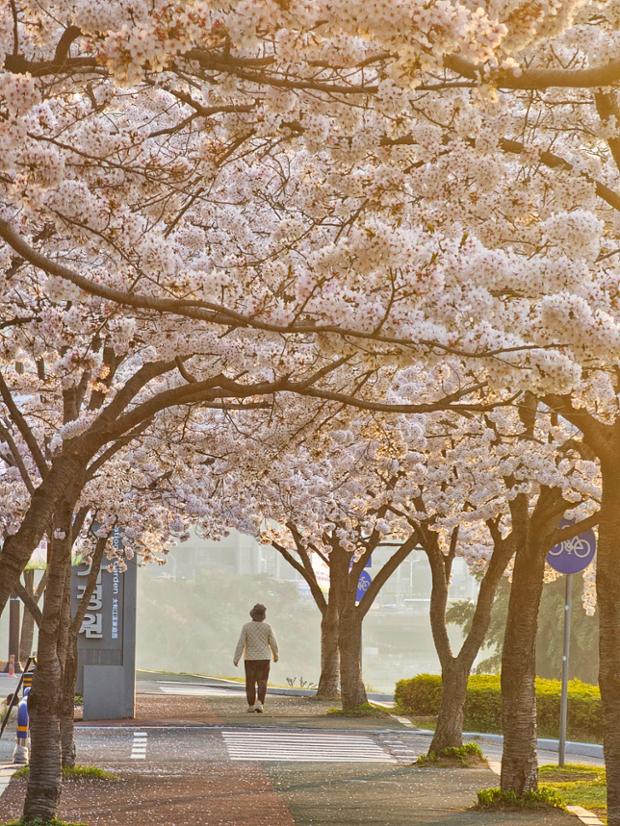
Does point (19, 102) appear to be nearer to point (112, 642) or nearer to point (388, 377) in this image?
point (388, 377)

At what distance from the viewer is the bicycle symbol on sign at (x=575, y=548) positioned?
15.8 meters

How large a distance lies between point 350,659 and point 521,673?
1219cm

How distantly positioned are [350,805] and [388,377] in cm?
375

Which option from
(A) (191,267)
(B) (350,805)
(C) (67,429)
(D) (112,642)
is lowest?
(B) (350,805)

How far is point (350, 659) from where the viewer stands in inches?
981

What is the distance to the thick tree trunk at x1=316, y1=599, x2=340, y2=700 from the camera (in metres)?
28.5

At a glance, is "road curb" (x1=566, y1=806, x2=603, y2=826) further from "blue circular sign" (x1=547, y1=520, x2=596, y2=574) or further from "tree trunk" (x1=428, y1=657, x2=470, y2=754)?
"tree trunk" (x1=428, y1=657, x2=470, y2=754)

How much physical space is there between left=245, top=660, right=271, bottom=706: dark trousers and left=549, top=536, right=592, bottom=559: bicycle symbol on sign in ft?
25.8

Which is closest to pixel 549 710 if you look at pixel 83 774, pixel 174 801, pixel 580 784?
pixel 580 784

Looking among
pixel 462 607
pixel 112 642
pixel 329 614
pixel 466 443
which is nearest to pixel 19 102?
pixel 466 443

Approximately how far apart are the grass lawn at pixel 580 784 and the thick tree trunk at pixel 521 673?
1.77 ft

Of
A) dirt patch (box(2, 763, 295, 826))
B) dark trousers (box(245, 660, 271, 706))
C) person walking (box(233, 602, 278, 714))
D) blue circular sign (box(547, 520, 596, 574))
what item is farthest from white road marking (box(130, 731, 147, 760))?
blue circular sign (box(547, 520, 596, 574))

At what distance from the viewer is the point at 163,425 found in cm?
1454

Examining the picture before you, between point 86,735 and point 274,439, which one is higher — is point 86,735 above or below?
below
